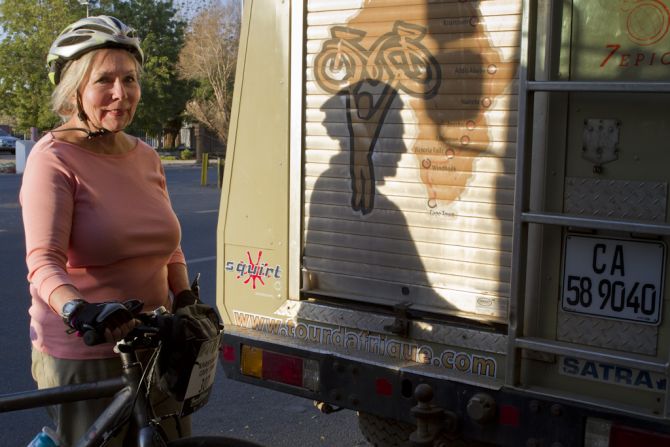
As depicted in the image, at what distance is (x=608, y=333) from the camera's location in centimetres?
298

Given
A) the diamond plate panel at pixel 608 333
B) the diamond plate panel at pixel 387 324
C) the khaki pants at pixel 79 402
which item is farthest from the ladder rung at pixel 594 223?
the khaki pants at pixel 79 402

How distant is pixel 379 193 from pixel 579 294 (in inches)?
38.5

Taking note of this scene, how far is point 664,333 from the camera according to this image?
287cm

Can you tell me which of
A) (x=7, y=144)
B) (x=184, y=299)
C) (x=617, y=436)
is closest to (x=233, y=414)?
(x=184, y=299)

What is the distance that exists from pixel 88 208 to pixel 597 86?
1.76 m

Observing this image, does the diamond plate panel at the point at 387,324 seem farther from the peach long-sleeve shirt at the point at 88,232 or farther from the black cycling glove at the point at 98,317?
the black cycling glove at the point at 98,317

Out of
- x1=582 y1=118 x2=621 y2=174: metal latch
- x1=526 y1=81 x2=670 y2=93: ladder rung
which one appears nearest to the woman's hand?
x1=526 y1=81 x2=670 y2=93: ladder rung

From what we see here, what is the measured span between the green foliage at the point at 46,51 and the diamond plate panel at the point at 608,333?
3398 cm

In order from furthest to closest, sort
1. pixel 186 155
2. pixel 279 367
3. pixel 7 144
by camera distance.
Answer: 1. pixel 7 144
2. pixel 186 155
3. pixel 279 367

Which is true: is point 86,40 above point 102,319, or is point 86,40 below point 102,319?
above

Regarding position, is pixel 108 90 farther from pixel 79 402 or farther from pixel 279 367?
pixel 279 367

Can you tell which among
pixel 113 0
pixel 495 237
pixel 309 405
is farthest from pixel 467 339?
pixel 113 0

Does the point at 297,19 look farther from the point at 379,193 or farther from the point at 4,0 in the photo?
the point at 4,0

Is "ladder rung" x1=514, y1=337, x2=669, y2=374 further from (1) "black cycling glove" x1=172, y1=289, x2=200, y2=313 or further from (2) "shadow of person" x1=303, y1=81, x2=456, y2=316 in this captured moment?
(1) "black cycling glove" x1=172, y1=289, x2=200, y2=313
